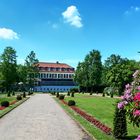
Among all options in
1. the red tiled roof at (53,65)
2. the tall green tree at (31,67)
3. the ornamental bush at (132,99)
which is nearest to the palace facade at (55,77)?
the red tiled roof at (53,65)

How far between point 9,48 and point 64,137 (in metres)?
82.4

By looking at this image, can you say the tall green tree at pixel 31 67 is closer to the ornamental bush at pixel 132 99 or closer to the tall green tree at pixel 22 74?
the tall green tree at pixel 22 74

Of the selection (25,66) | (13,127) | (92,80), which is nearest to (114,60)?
(92,80)

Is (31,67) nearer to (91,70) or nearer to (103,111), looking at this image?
(91,70)

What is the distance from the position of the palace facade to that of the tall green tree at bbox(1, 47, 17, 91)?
148 ft

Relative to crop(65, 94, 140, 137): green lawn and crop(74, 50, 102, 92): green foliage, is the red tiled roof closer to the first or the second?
crop(74, 50, 102, 92): green foliage

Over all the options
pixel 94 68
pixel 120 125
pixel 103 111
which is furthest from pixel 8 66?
pixel 120 125

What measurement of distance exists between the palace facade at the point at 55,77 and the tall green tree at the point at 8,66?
45172mm

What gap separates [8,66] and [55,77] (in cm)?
5264

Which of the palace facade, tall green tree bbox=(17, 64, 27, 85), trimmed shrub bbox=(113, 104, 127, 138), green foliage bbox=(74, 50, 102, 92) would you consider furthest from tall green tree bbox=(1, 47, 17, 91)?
trimmed shrub bbox=(113, 104, 127, 138)

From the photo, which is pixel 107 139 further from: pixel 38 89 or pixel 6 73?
pixel 38 89

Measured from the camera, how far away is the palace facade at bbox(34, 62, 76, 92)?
461ft

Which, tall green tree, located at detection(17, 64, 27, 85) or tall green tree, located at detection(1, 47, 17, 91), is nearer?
tall green tree, located at detection(1, 47, 17, 91)

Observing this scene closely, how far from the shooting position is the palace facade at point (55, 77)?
Answer: 14038cm
